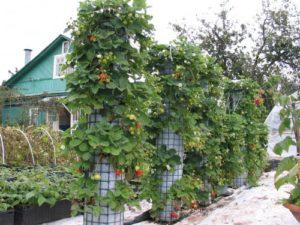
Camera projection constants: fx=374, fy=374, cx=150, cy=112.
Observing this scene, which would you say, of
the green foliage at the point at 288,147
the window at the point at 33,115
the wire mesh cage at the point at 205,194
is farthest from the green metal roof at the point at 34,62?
the green foliage at the point at 288,147

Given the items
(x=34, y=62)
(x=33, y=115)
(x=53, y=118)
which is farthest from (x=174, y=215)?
(x=34, y=62)

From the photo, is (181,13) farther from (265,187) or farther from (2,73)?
(265,187)

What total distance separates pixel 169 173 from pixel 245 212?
0.98m

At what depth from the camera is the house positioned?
41.8ft

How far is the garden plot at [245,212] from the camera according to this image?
3.78 metres

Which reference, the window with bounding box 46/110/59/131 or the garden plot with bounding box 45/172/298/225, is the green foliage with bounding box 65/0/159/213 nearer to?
the garden plot with bounding box 45/172/298/225

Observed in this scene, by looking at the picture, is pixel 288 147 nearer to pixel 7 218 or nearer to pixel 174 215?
pixel 174 215

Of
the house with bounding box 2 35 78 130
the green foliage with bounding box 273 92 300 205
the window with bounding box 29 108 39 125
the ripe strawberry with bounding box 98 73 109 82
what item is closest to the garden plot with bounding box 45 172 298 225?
the green foliage with bounding box 273 92 300 205

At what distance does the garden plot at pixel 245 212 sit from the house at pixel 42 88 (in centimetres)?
870

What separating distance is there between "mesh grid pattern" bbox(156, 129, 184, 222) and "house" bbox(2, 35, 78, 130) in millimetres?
8958

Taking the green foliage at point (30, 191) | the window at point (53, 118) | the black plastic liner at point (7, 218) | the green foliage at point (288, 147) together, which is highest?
the window at point (53, 118)

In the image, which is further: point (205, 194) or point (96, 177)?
point (205, 194)

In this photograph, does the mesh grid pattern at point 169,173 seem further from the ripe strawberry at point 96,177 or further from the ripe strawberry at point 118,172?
the ripe strawberry at point 96,177

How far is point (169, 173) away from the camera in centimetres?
399
